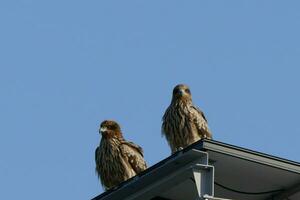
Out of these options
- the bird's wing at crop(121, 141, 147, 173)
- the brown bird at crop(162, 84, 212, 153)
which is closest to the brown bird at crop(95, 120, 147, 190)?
the bird's wing at crop(121, 141, 147, 173)

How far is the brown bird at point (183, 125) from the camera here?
24453 millimetres

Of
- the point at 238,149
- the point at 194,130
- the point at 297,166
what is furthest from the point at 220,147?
the point at 194,130

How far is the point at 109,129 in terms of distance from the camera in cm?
2609

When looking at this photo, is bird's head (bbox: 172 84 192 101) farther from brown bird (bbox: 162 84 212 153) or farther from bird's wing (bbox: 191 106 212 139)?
bird's wing (bbox: 191 106 212 139)

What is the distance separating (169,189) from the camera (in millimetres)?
18516

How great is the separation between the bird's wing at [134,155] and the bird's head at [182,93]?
1.40 meters

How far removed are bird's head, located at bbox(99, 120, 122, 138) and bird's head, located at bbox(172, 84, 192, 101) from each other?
1.44 meters

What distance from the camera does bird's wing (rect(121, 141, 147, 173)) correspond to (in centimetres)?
2500

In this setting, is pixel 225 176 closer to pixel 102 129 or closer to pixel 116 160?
pixel 116 160

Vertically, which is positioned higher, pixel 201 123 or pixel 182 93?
pixel 182 93

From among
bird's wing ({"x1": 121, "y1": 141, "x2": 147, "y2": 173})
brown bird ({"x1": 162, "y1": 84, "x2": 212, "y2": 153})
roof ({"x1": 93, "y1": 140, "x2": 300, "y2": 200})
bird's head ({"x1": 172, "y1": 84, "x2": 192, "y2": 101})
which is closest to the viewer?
roof ({"x1": 93, "y1": 140, "x2": 300, "y2": 200})

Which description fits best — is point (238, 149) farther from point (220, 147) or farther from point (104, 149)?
point (104, 149)

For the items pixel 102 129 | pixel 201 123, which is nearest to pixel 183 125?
pixel 201 123

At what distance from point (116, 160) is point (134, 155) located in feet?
1.30
